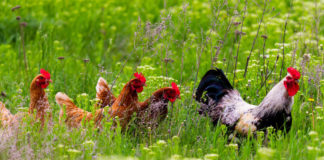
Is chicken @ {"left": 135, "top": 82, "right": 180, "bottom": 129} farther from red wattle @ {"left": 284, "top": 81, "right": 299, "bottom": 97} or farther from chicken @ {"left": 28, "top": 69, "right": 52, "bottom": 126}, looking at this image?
red wattle @ {"left": 284, "top": 81, "right": 299, "bottom": 97}

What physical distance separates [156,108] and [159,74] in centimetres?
189

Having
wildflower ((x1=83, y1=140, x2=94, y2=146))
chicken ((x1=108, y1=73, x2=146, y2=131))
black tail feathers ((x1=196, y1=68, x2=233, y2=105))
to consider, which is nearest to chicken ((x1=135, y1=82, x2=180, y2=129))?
chicken ((x1=108, y1=73, x2=146, y2=131))

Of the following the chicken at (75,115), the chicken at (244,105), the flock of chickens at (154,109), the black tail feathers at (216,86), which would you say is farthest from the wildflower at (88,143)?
the black tail feathers at (216,86)

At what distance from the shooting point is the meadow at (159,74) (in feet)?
13.6

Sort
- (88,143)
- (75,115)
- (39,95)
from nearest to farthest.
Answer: (88,143), (39,95), (75,115)

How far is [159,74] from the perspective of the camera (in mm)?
6629

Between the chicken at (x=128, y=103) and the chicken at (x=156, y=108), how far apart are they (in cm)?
10

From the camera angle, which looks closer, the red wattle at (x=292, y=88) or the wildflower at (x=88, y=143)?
Answer: the wildflower at (x=88, y=143)

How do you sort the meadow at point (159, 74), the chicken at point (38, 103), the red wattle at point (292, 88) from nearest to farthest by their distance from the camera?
1. the meadow at point (159, 74)
2. the red wattle at point (292, 88)
3. the chicken at point (38, 103)

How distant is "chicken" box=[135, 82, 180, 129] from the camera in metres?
4.79

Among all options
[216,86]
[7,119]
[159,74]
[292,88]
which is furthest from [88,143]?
[159,74]

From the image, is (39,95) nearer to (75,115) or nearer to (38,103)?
(38,103)

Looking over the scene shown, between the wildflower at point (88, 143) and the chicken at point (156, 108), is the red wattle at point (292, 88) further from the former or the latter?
the wildflower at point (88, 143)

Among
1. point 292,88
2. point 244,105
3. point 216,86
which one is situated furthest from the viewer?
point 216,86
